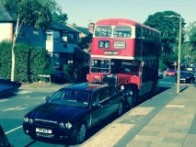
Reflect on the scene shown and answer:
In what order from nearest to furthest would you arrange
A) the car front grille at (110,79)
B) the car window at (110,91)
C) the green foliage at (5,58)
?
the car window at (110,91), the car front grille at (110,79), the green foliage at (5,58)

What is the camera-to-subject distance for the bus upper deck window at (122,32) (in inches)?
Answer: 756

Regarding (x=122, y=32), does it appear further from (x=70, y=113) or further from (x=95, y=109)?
(x=70, y=113)

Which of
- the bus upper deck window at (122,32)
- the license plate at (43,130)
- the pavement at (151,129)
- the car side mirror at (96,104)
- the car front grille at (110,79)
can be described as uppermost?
the bus upper deck window at (122,32)

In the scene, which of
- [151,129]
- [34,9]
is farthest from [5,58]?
[151,129]

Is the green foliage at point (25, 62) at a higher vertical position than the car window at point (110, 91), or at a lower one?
higher

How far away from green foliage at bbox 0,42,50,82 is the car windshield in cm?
1775

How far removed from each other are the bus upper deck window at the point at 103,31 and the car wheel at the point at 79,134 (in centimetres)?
954

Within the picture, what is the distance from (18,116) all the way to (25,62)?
15049 mm

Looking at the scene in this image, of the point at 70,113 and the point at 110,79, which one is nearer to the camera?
the point at 70,113

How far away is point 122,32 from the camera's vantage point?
19359mm

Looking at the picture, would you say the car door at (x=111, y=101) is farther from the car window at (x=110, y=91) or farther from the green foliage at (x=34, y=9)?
the green foliage at (x=34, y=9)

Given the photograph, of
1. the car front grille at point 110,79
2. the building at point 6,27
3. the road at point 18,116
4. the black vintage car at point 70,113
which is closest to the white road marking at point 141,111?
the road at point 18,116

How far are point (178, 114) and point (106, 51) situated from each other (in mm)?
6068

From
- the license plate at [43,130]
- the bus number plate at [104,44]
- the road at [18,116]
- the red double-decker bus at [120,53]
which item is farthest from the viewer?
the bus number plate at [104,44]
